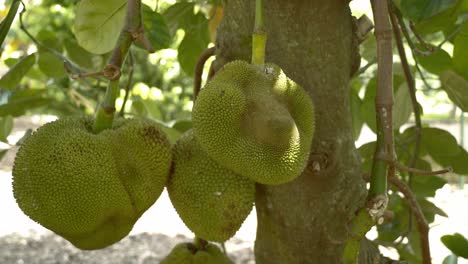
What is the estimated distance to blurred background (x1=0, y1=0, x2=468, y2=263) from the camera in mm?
1262

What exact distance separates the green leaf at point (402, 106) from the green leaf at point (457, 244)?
227mm

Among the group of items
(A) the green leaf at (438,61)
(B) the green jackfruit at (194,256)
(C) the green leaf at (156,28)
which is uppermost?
(A) the green leaf at (438,61)

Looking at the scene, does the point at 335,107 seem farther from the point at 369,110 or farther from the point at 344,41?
the point at 369,110

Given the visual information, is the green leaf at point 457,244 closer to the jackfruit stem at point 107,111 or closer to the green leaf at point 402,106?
the green leaf at point 402,106

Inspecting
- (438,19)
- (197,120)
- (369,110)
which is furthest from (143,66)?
(197,120)

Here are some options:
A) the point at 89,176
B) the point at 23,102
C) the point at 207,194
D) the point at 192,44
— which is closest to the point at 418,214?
the point at 207,194

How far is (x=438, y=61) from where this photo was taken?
1236mm

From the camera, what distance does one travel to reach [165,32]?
1151mm

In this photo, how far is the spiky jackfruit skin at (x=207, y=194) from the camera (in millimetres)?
744

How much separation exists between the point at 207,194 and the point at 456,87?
1.81 feet

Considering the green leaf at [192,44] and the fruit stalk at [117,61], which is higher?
the fruit stalk at [117,61]

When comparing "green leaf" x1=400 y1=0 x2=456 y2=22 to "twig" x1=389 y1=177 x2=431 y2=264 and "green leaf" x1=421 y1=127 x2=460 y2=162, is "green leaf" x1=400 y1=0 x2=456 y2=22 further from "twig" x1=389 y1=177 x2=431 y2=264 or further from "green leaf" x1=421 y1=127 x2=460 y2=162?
"green leaf" x1=421 y1=127 x2=460 y2=162

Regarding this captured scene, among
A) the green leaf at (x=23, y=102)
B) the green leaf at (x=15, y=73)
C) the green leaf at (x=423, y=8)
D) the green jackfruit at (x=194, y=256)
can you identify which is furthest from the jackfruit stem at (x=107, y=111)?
the green leaf at (x=23, y=102)

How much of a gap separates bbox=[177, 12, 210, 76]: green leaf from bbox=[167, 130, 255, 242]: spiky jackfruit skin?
62cm
